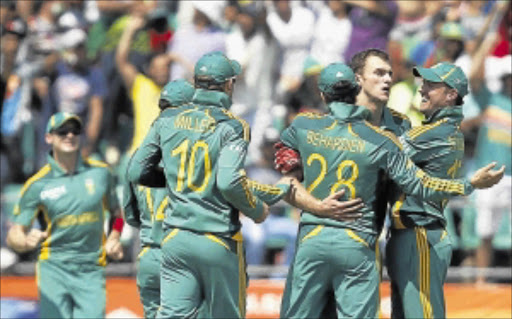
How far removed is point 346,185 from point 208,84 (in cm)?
124

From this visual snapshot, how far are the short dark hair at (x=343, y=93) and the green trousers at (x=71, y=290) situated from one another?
136 inches

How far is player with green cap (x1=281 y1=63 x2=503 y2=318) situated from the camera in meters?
9.96

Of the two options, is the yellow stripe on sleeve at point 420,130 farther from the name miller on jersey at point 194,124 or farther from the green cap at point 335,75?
the name miller on jersey at point 194,124

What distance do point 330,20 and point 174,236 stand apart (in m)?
6.65

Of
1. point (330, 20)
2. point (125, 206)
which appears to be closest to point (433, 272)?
point (125, 206)

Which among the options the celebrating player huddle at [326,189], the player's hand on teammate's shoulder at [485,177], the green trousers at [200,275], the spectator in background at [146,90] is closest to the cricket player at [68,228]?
the celebrating player huddle at [326,189]

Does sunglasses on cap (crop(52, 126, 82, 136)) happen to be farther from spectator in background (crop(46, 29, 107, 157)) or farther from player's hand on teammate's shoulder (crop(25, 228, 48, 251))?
spectator in background (crop(46, 29, 107, 157))

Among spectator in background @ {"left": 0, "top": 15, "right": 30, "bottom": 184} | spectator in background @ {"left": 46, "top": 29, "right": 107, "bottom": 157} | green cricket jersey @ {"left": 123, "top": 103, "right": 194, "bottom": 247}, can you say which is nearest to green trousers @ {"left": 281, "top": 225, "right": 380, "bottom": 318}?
green cricket jersey @ {"left": 123, "top": 103, "right": 194, "bottom": 247}

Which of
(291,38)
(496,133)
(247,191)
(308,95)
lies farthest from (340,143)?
(291,38)

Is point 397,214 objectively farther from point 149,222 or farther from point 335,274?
point 149,222

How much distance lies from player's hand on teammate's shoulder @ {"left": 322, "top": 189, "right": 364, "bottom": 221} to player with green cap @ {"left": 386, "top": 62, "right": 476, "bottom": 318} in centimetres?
56

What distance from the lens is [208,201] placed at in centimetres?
974

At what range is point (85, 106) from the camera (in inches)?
669

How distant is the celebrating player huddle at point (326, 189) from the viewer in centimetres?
975
